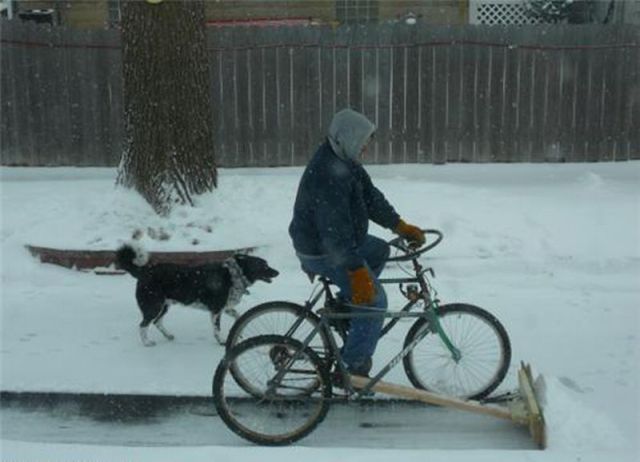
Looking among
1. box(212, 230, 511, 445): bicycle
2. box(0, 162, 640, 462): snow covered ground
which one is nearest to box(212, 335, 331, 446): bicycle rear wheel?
box(212, 230, 511, 445): bicycle

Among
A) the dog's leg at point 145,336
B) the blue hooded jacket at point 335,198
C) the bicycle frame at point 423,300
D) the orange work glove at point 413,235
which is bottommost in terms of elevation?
the dog's leg at point 145,336

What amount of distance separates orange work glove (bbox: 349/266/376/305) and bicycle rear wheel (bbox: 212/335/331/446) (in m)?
0.42

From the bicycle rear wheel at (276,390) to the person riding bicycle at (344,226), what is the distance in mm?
249

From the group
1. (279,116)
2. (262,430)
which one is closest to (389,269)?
(262,430)

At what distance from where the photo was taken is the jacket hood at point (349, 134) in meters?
4.64

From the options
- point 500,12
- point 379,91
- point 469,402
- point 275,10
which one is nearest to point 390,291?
point 469,402

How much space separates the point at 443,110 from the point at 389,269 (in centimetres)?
497

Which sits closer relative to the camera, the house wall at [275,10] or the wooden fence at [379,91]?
the wooden fence at [379,91]

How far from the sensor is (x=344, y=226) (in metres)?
4.59

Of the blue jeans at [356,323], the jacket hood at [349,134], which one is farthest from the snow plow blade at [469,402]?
the jacket hood at [349,134]

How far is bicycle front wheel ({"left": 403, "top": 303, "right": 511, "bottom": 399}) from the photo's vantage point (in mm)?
5129

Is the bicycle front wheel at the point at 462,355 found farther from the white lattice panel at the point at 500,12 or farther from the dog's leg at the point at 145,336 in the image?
the white lattice panel at the point at 500,12

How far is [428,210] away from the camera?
8.58m

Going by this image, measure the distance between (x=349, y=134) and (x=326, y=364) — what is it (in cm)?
132
